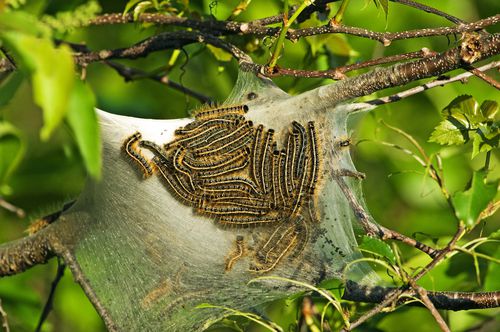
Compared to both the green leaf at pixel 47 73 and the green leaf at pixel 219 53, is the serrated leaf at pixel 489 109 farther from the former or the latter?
the green leaf at pixel 47 73

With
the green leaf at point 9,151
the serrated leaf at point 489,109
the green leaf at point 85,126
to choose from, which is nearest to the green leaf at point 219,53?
the green leaf at point 9,151

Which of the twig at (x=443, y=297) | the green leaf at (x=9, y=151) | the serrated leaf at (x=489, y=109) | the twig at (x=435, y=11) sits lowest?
the green leaf at (x=9, y=151)

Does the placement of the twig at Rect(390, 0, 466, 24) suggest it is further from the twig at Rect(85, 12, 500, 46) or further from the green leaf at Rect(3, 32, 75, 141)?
the green leaf at Rect(3, 32, 75, 141)

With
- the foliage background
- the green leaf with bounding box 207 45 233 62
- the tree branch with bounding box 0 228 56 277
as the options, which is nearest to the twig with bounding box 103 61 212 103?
the foliage background

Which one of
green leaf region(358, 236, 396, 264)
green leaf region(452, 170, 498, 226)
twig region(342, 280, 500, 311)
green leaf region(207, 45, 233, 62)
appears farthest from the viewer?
green leaf region(207, 45, 233, 62)

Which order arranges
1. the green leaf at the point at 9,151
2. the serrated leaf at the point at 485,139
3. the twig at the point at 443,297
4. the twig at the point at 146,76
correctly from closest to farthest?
the twig at the point at 443,297
the serrated leaf at the point at 485,139
the green leaf at the point at 9,151
the twig at the point at 146,76

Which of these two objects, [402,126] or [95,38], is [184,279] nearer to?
[402,126]

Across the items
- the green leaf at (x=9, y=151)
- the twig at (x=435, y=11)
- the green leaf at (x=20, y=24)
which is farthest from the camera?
the green leaf at (x=9, y=151)

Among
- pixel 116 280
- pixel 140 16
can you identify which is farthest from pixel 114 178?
pixel 140 16
